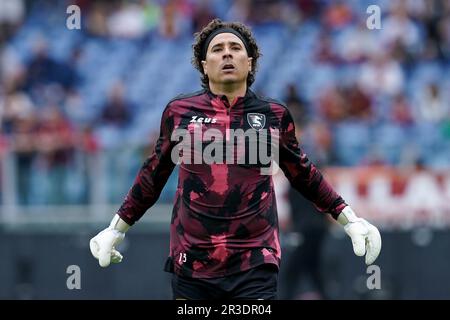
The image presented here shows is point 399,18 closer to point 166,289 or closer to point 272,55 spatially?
point 272,55

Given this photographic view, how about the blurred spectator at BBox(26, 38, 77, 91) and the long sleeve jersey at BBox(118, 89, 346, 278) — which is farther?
the blurred spectator at BBox(26, 38, 77, 91)

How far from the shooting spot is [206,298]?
22.9 ft

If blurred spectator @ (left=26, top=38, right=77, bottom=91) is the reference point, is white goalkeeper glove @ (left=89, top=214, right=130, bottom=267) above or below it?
below

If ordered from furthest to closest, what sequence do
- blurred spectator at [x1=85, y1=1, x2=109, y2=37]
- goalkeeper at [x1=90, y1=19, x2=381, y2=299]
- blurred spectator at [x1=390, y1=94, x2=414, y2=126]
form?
blurred spectator at [x1=85, y1=1, x2=109, y2=37], blurred spectator at [x1=390, y1=94, x2=414, y2=126], goalkeeper at [x1=90, y1=19, x2=381, y2=299]

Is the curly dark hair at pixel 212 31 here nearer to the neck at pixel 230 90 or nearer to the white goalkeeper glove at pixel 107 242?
the neck at pixel 230 90

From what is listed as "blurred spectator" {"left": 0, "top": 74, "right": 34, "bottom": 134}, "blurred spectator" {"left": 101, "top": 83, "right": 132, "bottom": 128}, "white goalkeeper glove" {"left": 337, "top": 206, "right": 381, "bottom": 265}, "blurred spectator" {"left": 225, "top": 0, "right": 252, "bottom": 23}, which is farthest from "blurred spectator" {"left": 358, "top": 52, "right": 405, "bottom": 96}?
"white goalkeeper glove" {"left": 337, "top": 206, "right": 381, "bottom": 265}

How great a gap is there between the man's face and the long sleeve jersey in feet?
0.44

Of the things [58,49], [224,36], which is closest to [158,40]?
[58,49]

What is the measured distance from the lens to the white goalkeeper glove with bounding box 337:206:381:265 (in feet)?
24.1

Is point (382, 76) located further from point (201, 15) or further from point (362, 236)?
point (362, 236)

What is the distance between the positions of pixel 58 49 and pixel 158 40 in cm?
172

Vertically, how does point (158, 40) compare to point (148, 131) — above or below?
above

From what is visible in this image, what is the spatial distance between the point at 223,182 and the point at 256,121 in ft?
1.38

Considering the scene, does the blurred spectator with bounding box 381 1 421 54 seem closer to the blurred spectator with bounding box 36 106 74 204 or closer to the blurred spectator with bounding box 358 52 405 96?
the blurred spectator with bounding box 358 52 405 96
